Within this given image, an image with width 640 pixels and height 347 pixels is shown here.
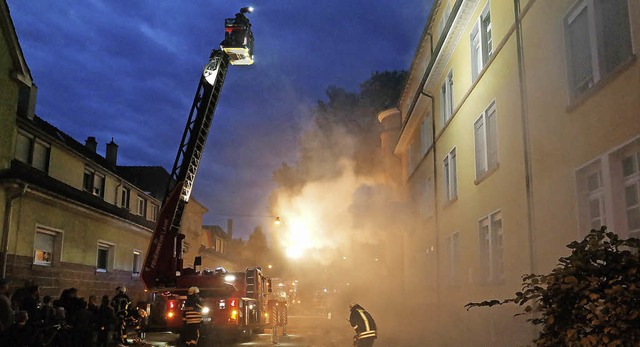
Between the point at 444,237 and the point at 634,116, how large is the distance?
1053 cm

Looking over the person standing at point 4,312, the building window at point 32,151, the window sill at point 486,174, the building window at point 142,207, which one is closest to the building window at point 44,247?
the building window at point 32,151

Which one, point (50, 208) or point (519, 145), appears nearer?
point (519, 145)

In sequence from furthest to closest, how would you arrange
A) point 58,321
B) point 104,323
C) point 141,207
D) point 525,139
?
point 141,207
point 104,323
point 58,321
point 525,139

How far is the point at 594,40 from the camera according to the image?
7.20m

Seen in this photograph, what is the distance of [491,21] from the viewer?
12.0 meters

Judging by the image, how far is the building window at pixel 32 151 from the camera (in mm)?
14822

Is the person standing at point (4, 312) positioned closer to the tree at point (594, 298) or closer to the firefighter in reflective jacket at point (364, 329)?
the firefighter in reflective jacket at point (364, 329)

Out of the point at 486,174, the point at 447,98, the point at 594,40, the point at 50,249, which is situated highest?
the point at 447,98

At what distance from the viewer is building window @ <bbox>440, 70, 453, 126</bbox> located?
16438 millimetres

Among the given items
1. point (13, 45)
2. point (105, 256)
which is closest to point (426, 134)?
point (105, 256)

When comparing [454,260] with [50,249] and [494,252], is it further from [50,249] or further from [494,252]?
[50,249]

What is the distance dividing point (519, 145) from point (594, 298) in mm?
6666

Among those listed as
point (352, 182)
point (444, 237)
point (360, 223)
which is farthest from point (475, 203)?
point (352, 182)

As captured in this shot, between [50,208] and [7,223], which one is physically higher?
[50,208]
